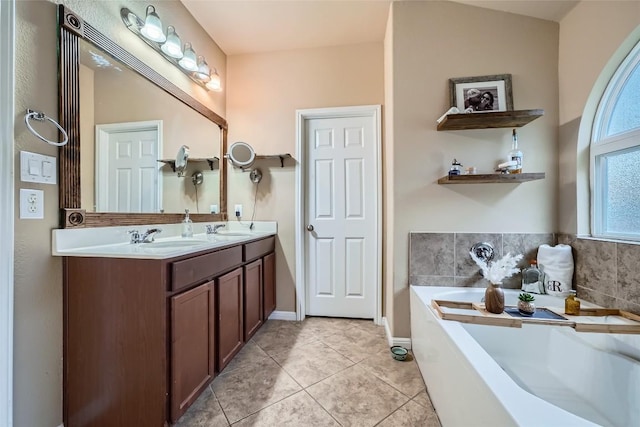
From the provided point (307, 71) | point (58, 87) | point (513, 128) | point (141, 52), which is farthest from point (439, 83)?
point (58, 87)

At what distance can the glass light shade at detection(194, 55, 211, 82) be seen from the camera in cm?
214

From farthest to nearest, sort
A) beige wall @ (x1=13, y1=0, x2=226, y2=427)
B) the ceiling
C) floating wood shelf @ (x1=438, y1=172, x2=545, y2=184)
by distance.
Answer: the ceiling → floating wood shelf @ (x1=438, y1=172, x2=545, y2=184) → beige wall @ (x1=13, y1=0, x2=226, y2=427)

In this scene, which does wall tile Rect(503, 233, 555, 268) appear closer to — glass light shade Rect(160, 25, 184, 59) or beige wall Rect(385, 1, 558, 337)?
beige wall Rect(385, 1, 558, 337)

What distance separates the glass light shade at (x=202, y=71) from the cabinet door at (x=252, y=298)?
1571mm

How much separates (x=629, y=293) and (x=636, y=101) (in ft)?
3.28

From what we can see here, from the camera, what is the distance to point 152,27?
1655 millimetres

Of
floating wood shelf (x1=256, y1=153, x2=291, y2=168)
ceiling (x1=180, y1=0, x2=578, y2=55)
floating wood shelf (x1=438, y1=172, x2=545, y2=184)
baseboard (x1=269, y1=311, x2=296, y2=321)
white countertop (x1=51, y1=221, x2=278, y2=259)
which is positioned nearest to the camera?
white countertop (x1=51, y1=221, x2=278, y2=259)

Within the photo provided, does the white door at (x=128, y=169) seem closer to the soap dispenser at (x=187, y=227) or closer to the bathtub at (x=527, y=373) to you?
the soap dispenser at (x=187, y=227)

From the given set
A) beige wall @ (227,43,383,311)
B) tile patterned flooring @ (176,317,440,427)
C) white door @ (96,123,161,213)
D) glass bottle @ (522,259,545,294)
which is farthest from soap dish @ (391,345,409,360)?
white door @ (96,123,161,213)

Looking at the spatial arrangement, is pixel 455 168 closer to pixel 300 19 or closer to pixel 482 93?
pixel 482 93

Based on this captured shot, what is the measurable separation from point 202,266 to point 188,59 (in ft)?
5.27

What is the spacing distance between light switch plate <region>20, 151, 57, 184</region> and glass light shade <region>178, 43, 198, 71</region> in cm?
121

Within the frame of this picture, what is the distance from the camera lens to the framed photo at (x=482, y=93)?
182cm

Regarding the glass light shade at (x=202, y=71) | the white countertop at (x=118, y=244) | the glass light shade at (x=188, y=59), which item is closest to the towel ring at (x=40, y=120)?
the white countertop at (x=118, y=244)
